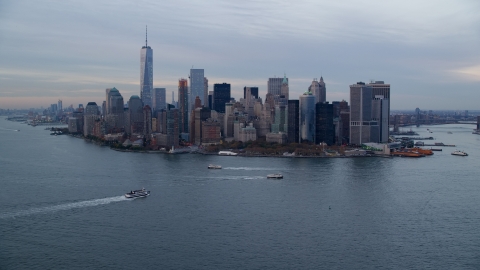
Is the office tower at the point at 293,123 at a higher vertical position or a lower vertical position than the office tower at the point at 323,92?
lower

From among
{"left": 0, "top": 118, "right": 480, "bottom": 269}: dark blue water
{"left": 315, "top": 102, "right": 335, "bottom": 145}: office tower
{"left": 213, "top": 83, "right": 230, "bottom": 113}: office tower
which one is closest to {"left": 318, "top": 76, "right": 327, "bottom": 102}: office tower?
{"left": 213, "top": 83, "right": 230, "bottom": 113}: office tower

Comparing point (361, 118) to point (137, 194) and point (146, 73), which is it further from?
point (146, 73)

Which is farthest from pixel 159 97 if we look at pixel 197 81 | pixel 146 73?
pixel 197 81

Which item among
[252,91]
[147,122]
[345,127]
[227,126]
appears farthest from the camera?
[252,91]

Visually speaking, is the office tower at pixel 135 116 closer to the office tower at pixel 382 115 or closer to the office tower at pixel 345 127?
the office tower at pixel 345 127

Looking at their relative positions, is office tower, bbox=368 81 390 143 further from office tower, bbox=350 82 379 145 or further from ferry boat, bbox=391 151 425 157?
ferry boat, bbox=391 151 425 157

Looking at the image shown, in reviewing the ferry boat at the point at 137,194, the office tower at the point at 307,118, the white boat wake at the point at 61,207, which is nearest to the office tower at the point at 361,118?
the office tower at the point at 307,118

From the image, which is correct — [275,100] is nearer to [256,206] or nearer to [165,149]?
[165,149]
